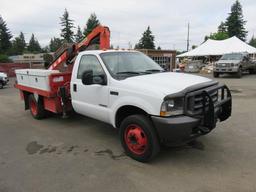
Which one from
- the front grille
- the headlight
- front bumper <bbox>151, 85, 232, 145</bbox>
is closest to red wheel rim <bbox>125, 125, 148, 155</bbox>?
front bumper <bbox>151, 85, 232, 145</bbox>

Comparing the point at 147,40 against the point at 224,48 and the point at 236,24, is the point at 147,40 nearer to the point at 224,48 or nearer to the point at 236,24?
the point at 236,24

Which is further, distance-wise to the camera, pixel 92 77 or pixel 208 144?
pixel 208 144

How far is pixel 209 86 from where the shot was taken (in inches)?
160

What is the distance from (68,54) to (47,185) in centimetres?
411

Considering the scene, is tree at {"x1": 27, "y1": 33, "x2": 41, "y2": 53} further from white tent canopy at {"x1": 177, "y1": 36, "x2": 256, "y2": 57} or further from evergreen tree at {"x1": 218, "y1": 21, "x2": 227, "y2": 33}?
white tent canopy at {"x1": 177, "y1": 36, "x2": 256, "y2": 57}

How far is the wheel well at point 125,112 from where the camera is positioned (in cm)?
403

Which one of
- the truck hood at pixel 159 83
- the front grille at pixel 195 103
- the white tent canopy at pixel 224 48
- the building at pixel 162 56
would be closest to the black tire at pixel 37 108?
the truck hood at pixel 159 83

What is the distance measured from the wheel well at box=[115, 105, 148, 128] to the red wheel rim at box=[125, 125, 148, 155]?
278mm

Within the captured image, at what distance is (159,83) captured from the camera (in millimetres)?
3768

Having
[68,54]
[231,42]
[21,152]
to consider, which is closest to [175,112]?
[21,152]

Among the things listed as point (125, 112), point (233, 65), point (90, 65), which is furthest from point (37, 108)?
point (233, 65)

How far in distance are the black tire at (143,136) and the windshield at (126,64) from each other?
867mm

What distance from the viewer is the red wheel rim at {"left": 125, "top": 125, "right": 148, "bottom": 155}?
3.86 meters

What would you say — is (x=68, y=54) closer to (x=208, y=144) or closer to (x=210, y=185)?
(x=208, y=144)
